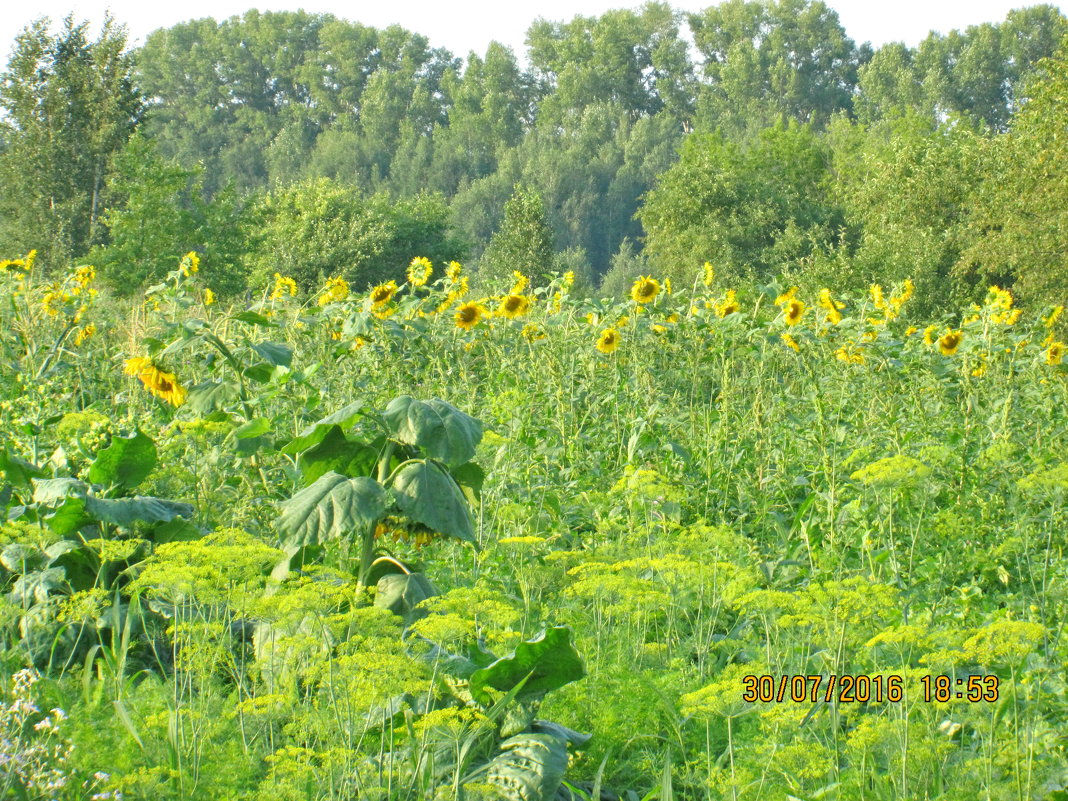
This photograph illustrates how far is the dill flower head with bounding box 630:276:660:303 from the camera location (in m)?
5.30

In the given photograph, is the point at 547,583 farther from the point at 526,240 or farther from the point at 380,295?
the point at 526,240

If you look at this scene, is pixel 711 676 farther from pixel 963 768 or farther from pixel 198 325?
pixel 198 325

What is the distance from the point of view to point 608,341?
16.1ft

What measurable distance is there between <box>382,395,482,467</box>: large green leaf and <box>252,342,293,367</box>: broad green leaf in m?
0.75

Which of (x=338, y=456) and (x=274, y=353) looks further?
(x=274, y=353)

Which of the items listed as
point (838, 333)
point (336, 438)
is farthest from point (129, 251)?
point (336, 438)

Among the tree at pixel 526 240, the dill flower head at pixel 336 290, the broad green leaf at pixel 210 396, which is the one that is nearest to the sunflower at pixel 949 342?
the dill flower head at pixel 336 290

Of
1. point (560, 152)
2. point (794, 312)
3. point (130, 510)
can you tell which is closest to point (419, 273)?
point (794, 312)

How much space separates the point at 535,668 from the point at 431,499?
1.67 ft

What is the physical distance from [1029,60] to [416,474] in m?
76.0

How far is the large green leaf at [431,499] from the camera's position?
87.0 inches

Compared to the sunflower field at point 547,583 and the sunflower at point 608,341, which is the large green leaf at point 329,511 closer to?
the sunflower field at point 547,583

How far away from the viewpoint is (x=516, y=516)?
9.76 feet

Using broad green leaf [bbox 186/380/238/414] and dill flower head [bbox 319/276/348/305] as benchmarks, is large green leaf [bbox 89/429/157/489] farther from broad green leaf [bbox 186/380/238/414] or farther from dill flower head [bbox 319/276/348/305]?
dill flower head [bbox 319/276/348/305]
